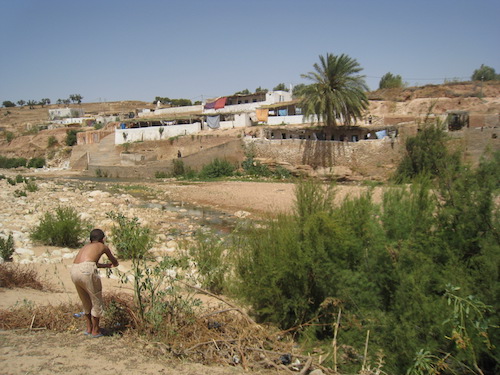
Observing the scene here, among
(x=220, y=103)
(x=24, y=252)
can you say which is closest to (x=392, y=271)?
(x=24, y=252)

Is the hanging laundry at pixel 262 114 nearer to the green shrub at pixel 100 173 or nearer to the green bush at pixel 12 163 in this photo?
the green shrub at pixel 100 173

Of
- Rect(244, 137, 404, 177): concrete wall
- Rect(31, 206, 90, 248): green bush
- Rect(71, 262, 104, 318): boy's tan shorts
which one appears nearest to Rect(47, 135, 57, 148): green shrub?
Rect(244, 137, 404, 177): concrete wall

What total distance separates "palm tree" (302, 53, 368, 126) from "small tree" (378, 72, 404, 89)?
1782cm

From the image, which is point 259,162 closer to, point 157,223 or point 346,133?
point 346,133


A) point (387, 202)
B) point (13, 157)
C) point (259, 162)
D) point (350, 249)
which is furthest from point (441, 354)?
point (13, 157)

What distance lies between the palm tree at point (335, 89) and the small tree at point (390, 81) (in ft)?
58.5

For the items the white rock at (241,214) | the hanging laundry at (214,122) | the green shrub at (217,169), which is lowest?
the white rock at (241,214)

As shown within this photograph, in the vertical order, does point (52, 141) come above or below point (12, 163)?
above

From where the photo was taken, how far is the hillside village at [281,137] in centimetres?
2662

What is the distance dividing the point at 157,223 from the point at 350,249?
38.0 ft

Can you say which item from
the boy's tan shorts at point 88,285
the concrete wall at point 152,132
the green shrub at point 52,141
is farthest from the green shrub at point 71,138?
the boy's tan shorts at point 88,285

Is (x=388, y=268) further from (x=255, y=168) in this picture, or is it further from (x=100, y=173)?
(x=100, y=173)

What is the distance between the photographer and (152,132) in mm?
39656

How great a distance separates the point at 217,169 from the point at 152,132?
1250 cm
